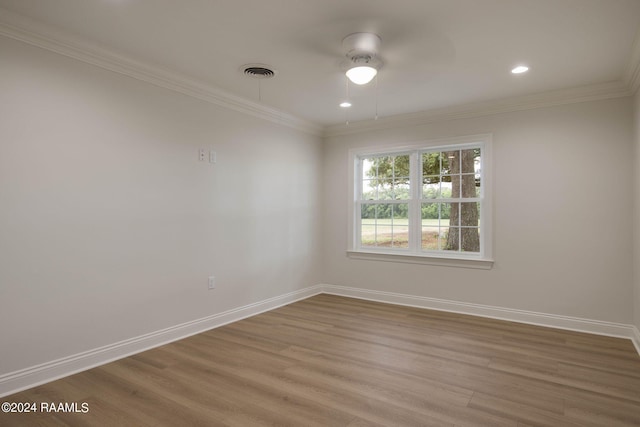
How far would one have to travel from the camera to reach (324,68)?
3395 mm

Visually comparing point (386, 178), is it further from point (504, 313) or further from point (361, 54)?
point (361, 54)

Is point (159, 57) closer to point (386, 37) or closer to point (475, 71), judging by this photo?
point (386, 37)

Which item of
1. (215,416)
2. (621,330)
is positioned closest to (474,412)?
(215,416)

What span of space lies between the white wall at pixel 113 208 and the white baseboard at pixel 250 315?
0.21 feet

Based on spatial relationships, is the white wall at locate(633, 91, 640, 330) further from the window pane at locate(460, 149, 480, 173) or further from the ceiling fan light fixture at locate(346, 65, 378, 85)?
the ceiling fan light fixture at locate(346, 65, 378, 85)

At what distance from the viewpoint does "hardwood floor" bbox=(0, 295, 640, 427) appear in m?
2.26

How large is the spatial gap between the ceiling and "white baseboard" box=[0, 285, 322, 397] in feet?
7.81

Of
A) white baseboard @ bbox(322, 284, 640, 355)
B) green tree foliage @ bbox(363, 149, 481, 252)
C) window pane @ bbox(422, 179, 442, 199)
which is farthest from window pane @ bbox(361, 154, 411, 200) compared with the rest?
white baseboard @ bbox(322, 284, 640, 355)

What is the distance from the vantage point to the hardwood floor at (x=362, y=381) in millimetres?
2256

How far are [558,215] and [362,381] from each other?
2835 mm

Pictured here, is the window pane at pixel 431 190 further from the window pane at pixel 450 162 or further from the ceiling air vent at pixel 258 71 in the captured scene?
the ceiling air vent at pixel 258 71

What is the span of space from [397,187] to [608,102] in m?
2.43

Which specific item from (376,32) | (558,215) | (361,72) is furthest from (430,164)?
(376,32)

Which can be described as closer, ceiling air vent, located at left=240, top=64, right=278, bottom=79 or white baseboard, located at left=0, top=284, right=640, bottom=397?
white baseboard, located at left=0, top=284, right=640, bottom=397
